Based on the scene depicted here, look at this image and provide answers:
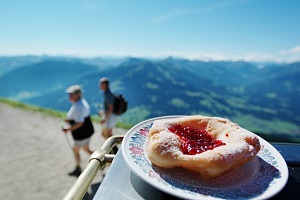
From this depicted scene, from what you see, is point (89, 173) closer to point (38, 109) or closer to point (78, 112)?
point (78, 112)

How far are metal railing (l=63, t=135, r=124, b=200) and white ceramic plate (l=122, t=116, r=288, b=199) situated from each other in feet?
0.78

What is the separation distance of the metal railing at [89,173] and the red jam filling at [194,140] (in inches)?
19.5

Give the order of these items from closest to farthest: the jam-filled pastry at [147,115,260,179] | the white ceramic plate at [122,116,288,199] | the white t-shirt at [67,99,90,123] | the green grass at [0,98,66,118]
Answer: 1. the white ceramic plate at [122,116,288,199]
2. the jam-filled pastry at [147,115,260,179]
3. the white t-shirt at [67,99,90,123]
4. the green grass at [0,98,66,118]

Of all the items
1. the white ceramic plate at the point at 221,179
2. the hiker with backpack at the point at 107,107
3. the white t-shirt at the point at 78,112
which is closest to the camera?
the white ceramic plate at the point at 221,179

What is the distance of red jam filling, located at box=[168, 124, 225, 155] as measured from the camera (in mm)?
1429

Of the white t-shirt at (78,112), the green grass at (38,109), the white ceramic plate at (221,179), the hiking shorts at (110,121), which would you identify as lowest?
the green grass at (38,109)

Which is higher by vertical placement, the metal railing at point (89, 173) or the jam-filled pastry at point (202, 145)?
the jam-filled pastry at point (202, 145)

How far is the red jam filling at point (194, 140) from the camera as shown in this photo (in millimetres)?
1429

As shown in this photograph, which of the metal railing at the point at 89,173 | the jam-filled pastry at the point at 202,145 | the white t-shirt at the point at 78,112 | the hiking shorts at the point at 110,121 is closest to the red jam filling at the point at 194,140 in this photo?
the jam-filled pastry at the point at 202,145

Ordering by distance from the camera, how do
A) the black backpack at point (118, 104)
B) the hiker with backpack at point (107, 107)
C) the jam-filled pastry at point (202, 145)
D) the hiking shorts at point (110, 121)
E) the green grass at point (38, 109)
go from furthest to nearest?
1. the green grass at point (38, 109)
2. the hiking shorts at point (110, 121)
3. the black backpack at point (118, 104)
4. the hiker with backpack at point (107, 107)
5. the jam-filled pastry at point (202, 145)

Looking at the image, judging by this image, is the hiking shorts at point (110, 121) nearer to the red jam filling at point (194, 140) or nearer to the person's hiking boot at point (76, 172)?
the person's hiking boot at point (76, 172)

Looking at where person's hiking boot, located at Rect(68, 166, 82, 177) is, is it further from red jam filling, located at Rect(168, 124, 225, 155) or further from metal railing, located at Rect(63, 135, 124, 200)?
red jam filling, located at Rect(168, 124, 225, 155)

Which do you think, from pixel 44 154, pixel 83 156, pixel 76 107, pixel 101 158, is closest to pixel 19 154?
pixel 44 154

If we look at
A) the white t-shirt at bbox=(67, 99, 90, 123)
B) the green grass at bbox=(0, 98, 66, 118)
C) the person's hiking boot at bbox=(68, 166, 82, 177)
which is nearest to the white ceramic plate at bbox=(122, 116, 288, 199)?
the white t-shirt at bbox=(67, 99, 90, 123)
